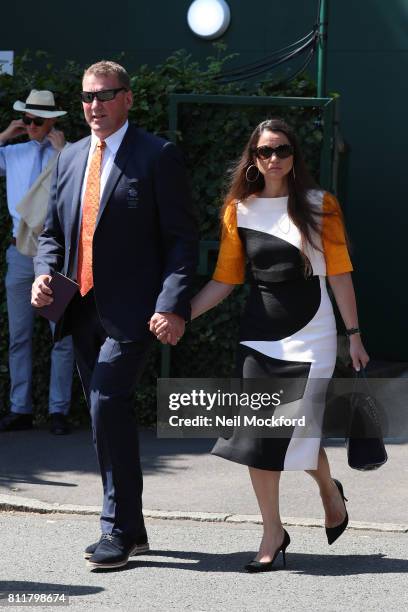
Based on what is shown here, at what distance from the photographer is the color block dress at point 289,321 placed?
5434 mm

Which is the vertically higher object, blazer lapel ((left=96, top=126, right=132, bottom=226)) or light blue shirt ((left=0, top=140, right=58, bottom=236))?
blazer lapel ((left=96, top=126, right=132, bottom=226))

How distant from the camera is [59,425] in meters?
8.54

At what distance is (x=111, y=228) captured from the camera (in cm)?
543

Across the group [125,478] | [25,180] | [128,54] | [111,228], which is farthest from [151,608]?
[128,54]

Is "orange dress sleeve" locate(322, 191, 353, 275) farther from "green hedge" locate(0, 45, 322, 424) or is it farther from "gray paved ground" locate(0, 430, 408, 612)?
"green hedge" locate(0, 45, 322, 424)

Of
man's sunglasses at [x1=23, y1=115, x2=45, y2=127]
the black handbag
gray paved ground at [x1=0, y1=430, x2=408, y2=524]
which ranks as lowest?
gray paved ground at [x1=0, y1=430, x2=408, y2=524]

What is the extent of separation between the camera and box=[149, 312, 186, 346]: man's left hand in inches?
208

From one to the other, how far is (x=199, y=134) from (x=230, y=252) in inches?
121

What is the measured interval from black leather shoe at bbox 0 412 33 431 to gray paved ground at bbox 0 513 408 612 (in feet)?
7.58

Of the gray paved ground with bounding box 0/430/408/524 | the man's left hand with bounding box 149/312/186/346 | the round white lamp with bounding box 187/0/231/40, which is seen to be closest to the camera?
the man's left hand with bounding box 149/312/186/346

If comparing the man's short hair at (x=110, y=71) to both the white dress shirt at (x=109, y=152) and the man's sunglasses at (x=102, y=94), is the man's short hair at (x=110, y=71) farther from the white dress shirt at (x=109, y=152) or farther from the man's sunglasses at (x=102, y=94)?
the white dress shirt at (x=109, y=152)

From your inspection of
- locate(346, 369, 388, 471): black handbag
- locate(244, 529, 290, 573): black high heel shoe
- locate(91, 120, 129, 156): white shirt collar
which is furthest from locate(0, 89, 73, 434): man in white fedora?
locate(346, 369, 388, 471): black handbag

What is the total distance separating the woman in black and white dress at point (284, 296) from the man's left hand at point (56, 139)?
302cm

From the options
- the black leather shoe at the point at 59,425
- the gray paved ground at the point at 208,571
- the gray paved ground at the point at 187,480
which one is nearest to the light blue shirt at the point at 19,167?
the black leather shoe at the point at 59,425
